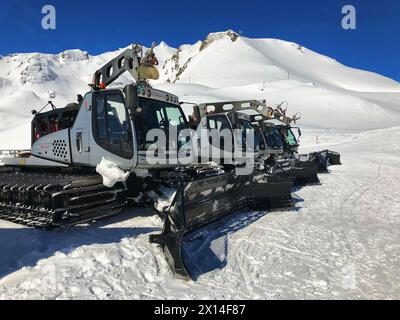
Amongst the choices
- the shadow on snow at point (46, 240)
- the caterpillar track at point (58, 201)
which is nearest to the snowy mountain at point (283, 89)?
the caterpillar track at point (58, 201)

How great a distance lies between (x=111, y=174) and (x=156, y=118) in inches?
62.3

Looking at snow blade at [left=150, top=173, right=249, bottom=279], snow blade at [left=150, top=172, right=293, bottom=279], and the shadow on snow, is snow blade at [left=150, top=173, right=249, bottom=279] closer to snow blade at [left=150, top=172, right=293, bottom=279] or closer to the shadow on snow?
snow blade at [left=150, top=172, right=293, bottom=279]

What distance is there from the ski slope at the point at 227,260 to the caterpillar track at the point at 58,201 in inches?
9.6

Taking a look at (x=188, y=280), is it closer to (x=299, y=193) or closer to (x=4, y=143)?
(x=299, y=193)

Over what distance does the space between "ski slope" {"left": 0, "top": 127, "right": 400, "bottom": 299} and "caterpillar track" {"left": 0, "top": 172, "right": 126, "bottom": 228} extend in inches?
9.6

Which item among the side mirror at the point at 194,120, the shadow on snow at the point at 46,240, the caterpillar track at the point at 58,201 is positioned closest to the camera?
the shadow on snow at the point at 46,240

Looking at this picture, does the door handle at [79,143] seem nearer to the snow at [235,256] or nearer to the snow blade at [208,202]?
the snow at [235,256]

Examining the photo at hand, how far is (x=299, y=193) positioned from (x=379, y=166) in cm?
964

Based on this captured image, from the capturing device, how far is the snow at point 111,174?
282 inches

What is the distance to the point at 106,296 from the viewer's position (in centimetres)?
420

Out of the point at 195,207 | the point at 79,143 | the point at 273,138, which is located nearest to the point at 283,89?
the point at 273,138

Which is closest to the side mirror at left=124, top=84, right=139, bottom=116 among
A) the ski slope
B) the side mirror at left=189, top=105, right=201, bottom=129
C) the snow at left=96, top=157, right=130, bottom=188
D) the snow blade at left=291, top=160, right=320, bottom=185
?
the snow at left=96, top=157, right=130, bottom=188

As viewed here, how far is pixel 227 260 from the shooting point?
213 inches
